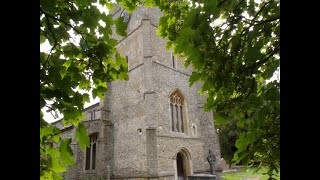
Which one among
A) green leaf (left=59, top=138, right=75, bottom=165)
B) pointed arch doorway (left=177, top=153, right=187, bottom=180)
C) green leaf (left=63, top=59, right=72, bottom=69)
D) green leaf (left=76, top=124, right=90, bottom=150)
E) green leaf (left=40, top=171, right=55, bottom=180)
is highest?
green leaf (left=63, top=59, right=72, bottom=69)

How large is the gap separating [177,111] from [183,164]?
12.3 ft

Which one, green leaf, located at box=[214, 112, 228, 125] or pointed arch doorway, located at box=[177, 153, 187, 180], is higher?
green leaf, located at box=[214, 112, 228, 125]

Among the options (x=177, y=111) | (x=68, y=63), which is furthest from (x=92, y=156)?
(x=68, y=63)

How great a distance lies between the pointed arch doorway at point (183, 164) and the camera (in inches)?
680

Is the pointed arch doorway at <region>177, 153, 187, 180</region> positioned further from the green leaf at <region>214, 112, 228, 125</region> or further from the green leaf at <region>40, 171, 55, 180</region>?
the green leaf at <region>40, 171, 55, 180</region>

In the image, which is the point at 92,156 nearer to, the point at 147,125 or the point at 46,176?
the point at 147,125

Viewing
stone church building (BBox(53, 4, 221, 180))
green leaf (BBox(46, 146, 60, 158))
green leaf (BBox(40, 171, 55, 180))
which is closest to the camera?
green leaf (BBox(40, 171, 55, 180))

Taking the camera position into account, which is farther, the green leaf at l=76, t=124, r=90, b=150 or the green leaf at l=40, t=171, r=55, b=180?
the green leaf at l=76, t=124, r=90, b=150

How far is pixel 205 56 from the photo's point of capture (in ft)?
8.35

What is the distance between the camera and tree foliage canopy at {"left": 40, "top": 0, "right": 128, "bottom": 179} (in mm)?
2057

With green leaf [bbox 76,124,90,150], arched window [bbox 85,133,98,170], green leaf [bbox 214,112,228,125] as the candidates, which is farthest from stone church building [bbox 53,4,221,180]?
green leaf [bbox 76,124,90,150]

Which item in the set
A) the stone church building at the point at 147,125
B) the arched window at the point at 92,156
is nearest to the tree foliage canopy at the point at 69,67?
the stone church building at the point at 147,125
